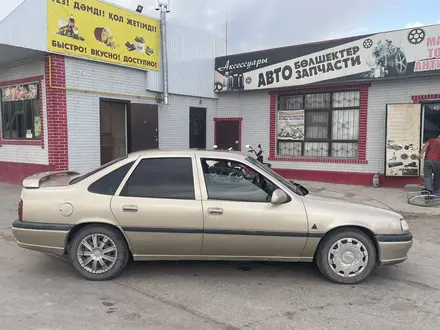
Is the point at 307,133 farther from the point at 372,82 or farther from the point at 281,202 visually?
the point at 281,202

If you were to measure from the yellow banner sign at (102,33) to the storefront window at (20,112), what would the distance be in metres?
1.62

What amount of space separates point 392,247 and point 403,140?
7.25 meters

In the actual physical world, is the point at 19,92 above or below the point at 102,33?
below

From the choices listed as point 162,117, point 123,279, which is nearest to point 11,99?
point 162,117

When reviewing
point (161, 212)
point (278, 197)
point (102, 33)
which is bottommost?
point (161, 212)

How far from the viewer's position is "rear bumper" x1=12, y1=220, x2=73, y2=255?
437 cm

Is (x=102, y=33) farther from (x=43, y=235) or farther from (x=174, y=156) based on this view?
(x=43, y=235)

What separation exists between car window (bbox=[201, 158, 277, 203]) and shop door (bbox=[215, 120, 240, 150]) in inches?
378

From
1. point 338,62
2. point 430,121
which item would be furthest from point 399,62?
point 430,121

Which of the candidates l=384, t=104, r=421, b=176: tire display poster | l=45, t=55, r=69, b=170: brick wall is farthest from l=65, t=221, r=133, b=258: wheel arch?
l=384, t=104, r=421, b=176: tire display poster

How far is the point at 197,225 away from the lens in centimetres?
432

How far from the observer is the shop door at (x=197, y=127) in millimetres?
13801

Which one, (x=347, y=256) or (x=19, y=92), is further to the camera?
(x=19, y=92)

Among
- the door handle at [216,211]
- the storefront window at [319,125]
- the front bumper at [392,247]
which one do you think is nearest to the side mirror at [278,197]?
the door handle at [216,211]
